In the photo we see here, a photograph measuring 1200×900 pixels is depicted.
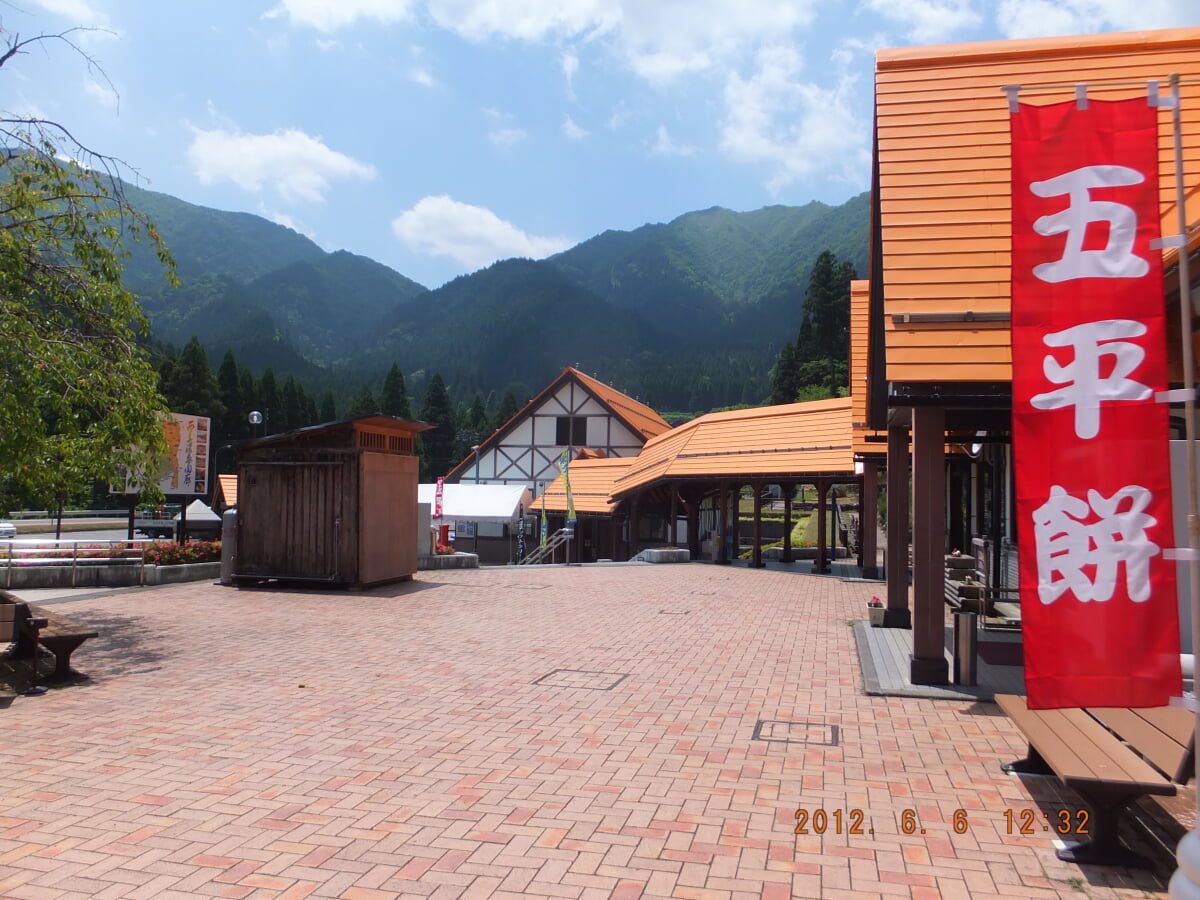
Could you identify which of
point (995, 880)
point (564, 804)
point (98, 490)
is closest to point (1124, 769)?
point (995, 880)

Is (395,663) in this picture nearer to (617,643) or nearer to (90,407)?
(617,643)

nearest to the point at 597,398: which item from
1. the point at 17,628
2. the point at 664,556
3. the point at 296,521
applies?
the point at 664,556

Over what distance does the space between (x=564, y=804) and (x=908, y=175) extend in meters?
6.72

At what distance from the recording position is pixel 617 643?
10.2 meters

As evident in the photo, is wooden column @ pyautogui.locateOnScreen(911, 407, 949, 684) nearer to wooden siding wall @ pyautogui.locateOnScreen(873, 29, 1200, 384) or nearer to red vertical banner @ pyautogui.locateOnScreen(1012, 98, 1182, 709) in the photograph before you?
wooden siding wall @ pyautogui.locateOnScreen(873, 29, 1200, 384)

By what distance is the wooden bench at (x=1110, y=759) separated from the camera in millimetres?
3967

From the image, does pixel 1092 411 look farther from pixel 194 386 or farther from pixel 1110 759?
pixel 194 386

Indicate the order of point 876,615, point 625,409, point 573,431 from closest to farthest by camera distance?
point 876,615 < point 573,431 < point 625,409

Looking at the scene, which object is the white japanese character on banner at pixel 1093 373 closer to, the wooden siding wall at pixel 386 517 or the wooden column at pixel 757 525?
the wooden siding wall at pixel 386 517

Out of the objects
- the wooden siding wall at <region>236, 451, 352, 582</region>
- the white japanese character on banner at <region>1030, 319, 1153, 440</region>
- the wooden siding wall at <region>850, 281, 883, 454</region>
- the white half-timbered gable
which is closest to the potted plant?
the wooden siding wall at <region>850, 281, 883, 454</region>

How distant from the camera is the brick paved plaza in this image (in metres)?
3.96

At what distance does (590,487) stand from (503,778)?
88.2ft

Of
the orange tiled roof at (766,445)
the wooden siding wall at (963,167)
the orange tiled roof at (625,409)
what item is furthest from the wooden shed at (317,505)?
the orange tiled roof at (625,409)

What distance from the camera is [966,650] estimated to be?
26.1 ft
